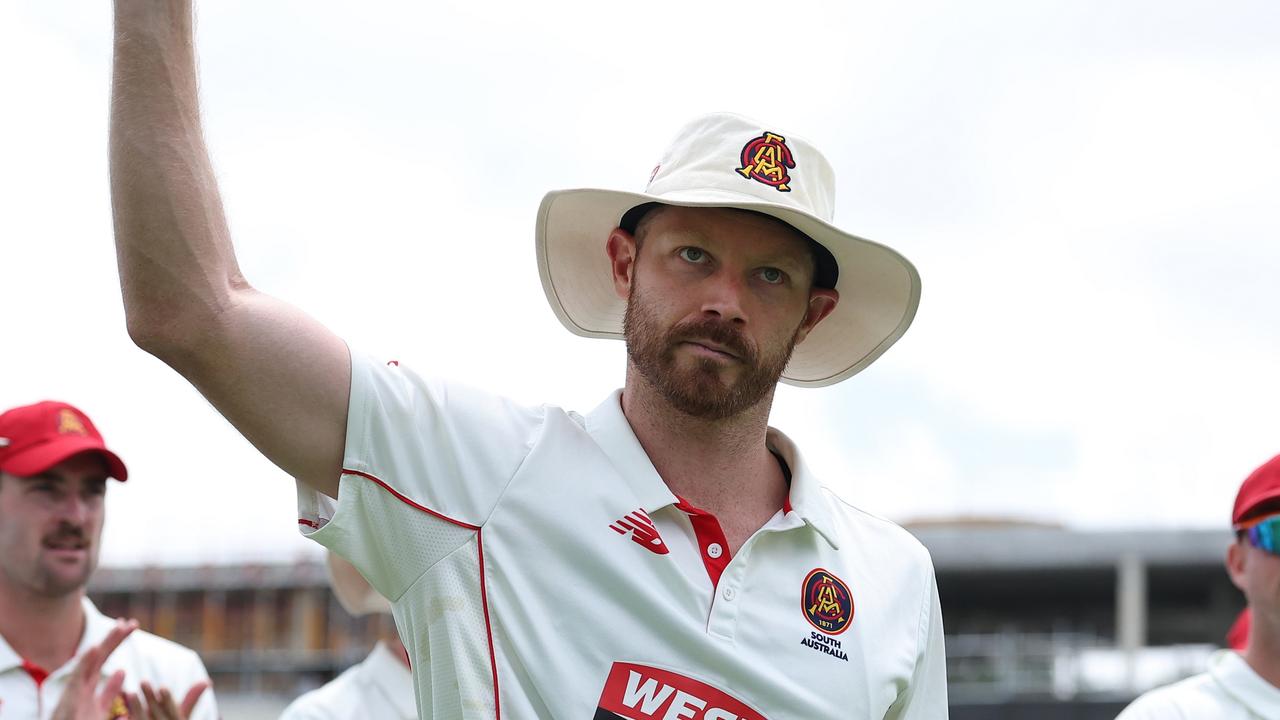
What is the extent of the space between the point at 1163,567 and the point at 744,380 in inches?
1154

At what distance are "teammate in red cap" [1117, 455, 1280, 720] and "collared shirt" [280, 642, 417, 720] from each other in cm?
258

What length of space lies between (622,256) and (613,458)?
47 centimetres

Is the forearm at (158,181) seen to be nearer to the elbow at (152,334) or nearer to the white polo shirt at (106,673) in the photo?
the elbow at (152,334)

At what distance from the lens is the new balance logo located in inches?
109

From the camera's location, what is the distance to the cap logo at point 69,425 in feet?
16.9

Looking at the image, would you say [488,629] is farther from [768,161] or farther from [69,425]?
[69,425]

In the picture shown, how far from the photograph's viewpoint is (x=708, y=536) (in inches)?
113

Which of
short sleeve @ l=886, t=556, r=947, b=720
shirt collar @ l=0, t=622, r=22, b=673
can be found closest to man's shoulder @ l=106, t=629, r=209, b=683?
shirt collar @ l=0, t=622, r=22, b=673

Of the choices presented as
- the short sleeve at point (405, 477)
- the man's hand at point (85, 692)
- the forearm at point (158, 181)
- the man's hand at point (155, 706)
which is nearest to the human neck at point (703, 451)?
the short sleeve at point (405, 477)

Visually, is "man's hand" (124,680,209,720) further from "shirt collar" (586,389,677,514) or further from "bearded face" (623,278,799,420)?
"bearded face" (623,278,799,420)

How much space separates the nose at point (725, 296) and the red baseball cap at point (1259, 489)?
2541 mm

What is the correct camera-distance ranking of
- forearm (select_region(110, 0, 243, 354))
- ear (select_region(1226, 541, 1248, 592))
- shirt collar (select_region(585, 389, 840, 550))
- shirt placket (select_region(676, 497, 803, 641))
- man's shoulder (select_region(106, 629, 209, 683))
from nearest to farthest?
forearm (select_region(110, 0, 243, 354)) → shirt placket (select_region(676, 497, 803, 641)) → shirt collar (select_region(585, 389, 840, 550)) → ear (select_region(1226, 541, 1248, 592)) → man's shoulder (select_region(106, 629, 209, 683))

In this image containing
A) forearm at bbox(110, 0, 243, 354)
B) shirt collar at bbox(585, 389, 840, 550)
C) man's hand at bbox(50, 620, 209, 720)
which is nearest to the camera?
forearm at bbox(110, 0, 243, 354)

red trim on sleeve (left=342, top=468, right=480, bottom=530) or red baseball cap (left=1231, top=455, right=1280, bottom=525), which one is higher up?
red trim on sleeve (left=342, top=468, right=480, bottom=530)
